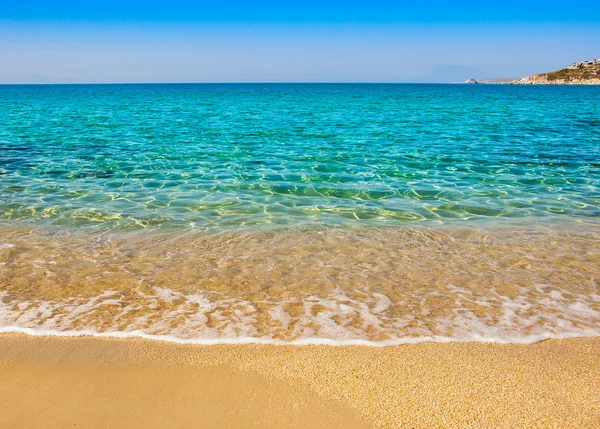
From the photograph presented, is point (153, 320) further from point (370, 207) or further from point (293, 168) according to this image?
point (293, 168)

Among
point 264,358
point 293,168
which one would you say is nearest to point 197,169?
point 293,168

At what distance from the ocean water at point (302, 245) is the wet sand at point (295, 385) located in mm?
356

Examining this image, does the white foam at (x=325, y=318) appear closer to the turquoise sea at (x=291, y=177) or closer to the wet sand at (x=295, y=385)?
the wet sand at (x=295, y=385)

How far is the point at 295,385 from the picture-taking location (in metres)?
4.09

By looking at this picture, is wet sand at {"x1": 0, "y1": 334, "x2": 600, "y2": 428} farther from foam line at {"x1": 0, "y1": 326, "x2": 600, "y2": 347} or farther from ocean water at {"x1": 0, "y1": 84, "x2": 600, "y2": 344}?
ocean water at {"x1": 0, "y1": 84, "x2": 600, "y2": 344}

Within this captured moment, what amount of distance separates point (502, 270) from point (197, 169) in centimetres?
1044

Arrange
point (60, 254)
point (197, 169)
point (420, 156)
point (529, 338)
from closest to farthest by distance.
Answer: point (529, 338)
point (60, 254)
point (197, 169)
point (420, 156)

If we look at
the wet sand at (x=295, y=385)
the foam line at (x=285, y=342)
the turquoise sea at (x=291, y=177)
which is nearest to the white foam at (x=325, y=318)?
the foam line at (x=285, y=342)

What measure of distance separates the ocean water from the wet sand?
36 cm

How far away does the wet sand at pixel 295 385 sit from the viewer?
3.65 meters

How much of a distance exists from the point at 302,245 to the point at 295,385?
402 centimetres

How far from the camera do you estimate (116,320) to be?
5277 millimetres

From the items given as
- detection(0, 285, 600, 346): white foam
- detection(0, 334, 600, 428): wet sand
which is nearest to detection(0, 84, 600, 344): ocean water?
detection(0, 285, 600, 346): white foam

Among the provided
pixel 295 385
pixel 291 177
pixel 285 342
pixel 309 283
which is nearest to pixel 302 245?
pixel 309 283
